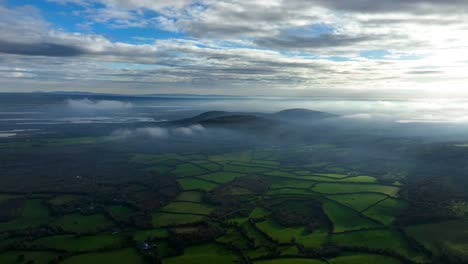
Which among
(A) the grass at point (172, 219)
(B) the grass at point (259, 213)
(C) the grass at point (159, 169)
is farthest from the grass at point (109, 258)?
(C) the grass at point (159, 169)

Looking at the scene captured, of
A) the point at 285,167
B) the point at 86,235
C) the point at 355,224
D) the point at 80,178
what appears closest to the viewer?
the point at 86,235

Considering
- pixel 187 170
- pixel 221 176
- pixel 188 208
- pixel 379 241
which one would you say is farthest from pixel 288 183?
pixel 379 241

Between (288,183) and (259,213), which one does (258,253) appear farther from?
(288,183)

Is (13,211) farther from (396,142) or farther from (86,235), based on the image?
(396,142)

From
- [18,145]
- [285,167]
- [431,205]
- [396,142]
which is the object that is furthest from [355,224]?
[18,145]

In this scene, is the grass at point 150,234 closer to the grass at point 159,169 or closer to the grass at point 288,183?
the grass at point 288,183
